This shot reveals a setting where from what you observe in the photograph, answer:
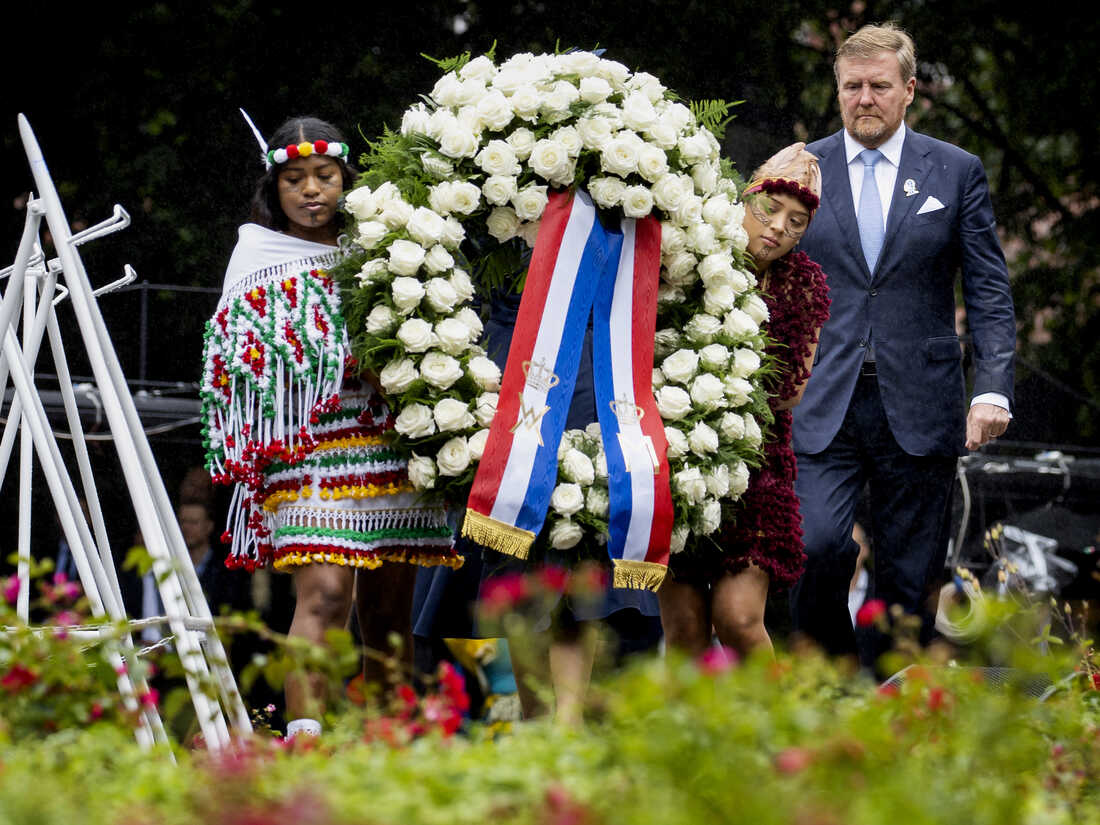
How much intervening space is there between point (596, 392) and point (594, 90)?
80 centimetres

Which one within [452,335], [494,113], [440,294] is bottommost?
[452,335]

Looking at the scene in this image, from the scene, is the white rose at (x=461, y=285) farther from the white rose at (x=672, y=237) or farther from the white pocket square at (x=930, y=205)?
the white pocket square at (x=930, y=205)

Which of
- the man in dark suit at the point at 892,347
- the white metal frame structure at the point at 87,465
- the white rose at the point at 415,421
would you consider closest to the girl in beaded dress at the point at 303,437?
the white rose at the point at 415,421

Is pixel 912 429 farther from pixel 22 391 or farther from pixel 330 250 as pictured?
pixel 22 391

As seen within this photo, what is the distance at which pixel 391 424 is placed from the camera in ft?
13.5

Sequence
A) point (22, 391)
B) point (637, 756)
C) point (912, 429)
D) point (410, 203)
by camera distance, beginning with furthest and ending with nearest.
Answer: point (912, 429) → point (410, 203) → point (22, 391) → point (637, 756)

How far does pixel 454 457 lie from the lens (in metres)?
3.94

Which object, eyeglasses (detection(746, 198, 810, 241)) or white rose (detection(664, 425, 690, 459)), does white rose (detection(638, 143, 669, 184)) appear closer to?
eyeglasses (detection(746, 198, 810, 241))

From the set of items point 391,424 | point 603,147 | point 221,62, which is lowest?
point 391,424

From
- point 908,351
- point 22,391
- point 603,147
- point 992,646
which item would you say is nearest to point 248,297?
point 22,391

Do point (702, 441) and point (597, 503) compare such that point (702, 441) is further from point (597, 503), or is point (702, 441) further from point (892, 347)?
point (892, 347)

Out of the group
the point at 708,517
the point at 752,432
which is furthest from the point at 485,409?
the point at 752,432

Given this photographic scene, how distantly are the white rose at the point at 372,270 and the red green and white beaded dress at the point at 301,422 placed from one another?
0.19 meters

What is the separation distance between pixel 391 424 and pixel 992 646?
84.7 inches
